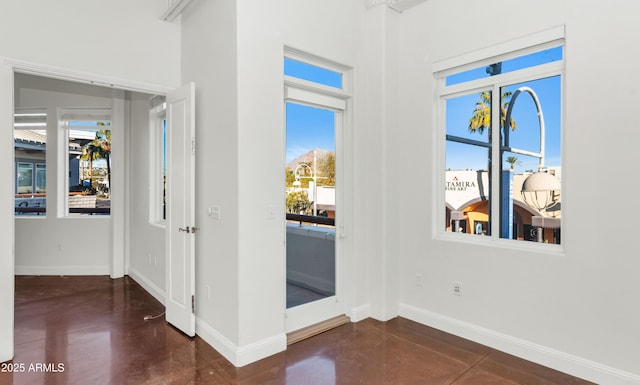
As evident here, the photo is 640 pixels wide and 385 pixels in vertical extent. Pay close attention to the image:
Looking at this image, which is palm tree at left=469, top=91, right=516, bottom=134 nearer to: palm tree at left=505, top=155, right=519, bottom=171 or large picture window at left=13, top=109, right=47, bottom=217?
palm tree at left=505, top=155, right=519, bottom=171

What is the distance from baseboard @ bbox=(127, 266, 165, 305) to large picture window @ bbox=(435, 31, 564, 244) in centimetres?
347

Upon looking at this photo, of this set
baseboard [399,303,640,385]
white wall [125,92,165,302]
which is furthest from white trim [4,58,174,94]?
baseboard [399,303,640,385]

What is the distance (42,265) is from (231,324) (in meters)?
4.48

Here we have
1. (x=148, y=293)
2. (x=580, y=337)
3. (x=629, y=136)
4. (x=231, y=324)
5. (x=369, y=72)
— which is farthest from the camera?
(x=148, y=293)

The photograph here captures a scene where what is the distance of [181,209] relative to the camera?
3.36m

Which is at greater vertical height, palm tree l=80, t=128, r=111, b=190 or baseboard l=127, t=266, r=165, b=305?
palm tree l=80, t=128, r=111, b=190

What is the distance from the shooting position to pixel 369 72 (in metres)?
3.74

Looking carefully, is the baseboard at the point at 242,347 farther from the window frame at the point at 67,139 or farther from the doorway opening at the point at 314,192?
the window frame at the point at 67,139

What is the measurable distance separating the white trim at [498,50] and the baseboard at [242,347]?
2987 millimetres

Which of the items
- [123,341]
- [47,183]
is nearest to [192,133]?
[123,341]

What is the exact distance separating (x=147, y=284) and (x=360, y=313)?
2946 millimetres

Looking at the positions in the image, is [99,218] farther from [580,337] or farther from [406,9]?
[580,337]

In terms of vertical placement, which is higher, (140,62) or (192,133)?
(140,62)

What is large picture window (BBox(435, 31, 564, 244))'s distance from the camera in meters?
2.90
